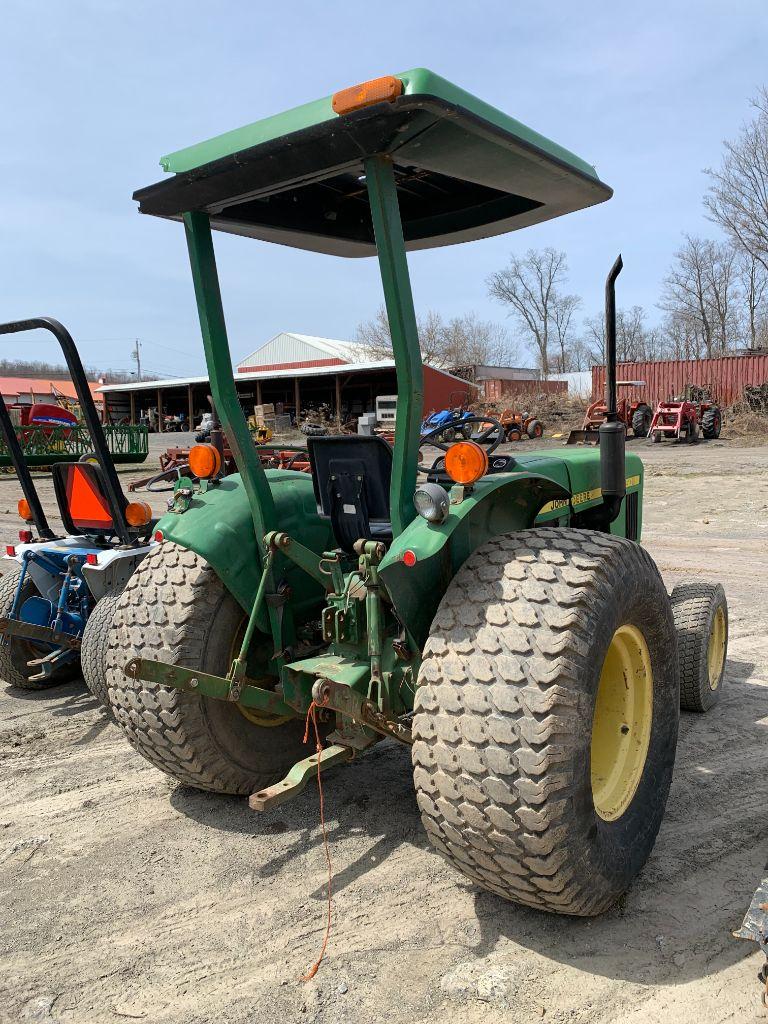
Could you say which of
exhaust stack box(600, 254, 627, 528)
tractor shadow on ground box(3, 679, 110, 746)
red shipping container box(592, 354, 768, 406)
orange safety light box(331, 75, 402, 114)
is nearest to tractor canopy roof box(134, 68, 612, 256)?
orange safety light box(331, 75, 402, 114)

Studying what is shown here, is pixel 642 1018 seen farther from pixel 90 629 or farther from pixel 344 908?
pixel 90 629

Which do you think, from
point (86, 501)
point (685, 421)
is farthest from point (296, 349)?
point (86, 501)

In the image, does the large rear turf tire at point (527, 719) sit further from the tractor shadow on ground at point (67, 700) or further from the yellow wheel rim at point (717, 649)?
the tractor shadow on ground at point (67, 700)

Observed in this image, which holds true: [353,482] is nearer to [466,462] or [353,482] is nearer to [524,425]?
[466,462]

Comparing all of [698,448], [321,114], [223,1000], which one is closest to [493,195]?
[321,114]

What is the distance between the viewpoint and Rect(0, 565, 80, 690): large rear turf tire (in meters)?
4.80

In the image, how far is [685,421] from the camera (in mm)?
22000

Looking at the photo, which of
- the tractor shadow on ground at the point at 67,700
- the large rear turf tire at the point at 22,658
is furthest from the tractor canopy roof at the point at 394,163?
the large rear turf tire at the point at 22,658

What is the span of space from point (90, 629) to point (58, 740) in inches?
23.0

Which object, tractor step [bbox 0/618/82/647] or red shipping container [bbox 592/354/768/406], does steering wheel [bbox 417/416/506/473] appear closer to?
tractor step [bbox 0/618/82/647]

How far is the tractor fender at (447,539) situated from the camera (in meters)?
2.30

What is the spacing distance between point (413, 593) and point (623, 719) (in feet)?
2.83

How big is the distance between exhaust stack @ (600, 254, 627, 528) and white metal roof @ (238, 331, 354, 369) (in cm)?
4328

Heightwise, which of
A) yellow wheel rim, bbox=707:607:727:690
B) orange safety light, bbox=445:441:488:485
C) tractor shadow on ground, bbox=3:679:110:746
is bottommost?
tractor shadow on ground, bbox=3:679:110:746
